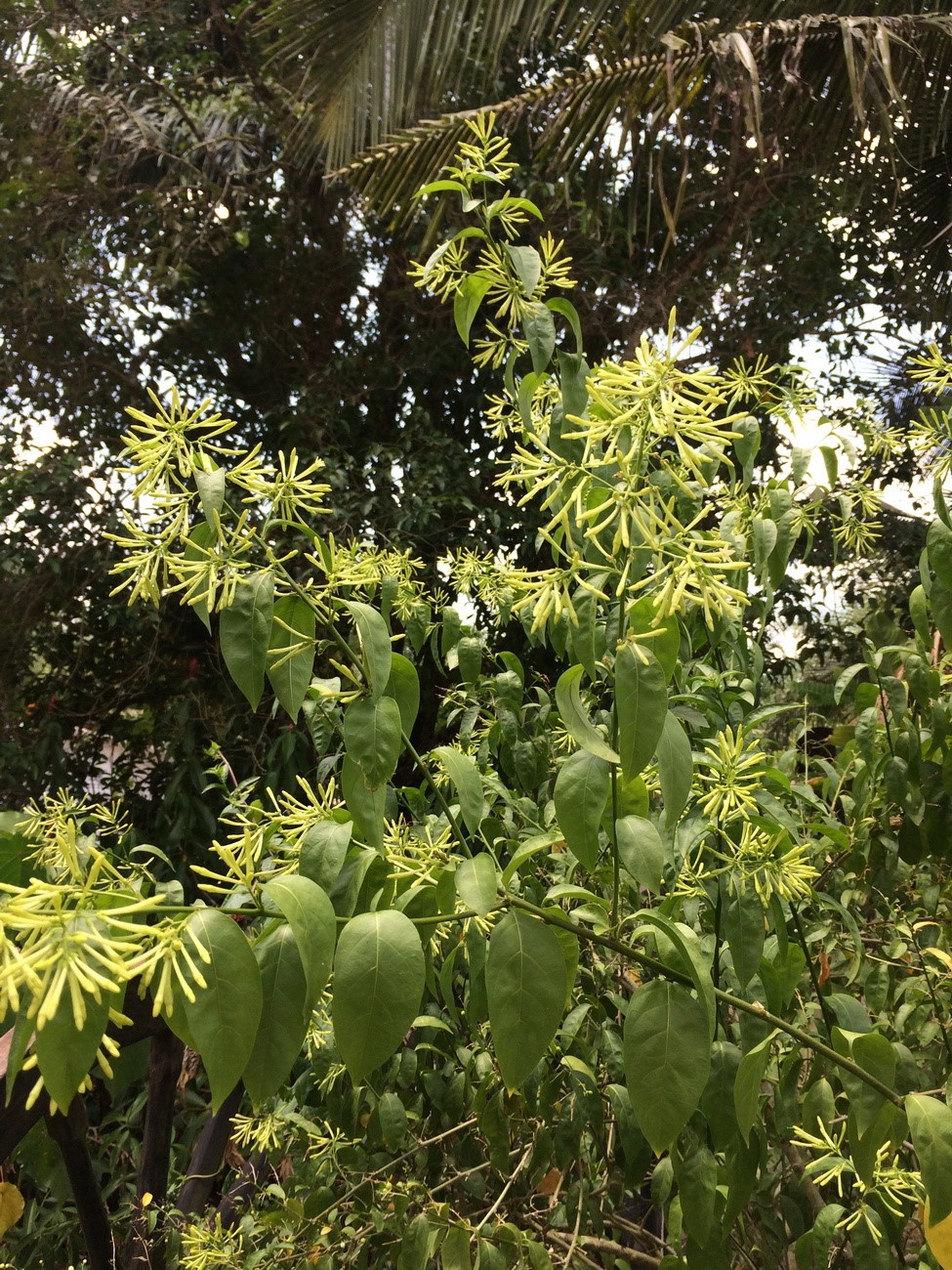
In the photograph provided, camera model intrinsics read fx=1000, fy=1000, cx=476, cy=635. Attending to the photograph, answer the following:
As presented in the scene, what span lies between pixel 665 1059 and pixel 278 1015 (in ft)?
0.57

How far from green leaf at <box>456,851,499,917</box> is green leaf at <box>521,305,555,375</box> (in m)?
0.32

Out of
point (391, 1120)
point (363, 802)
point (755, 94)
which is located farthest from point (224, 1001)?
point (755, 94)

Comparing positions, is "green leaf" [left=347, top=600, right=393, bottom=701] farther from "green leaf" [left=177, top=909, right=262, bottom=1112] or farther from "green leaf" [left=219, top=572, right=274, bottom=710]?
"green leaf" [left=177, top=909, right=262, bottom=1112]

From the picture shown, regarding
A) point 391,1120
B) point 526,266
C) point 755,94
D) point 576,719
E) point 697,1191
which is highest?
point 755,94

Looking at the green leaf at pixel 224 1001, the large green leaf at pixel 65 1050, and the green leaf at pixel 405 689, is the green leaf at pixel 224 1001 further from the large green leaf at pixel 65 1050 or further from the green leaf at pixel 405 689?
the green leaf at pixel 405 689

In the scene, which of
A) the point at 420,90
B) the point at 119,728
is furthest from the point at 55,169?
the point at 119,728

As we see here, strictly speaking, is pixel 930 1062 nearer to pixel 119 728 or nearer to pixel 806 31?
pixel 806 31

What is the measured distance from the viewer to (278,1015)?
42 centimetres

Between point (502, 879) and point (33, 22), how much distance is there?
3557mm

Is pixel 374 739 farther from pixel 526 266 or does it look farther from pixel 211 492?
pixel 526 266

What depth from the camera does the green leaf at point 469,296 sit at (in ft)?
2.12

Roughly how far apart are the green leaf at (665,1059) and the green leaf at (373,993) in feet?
0.35

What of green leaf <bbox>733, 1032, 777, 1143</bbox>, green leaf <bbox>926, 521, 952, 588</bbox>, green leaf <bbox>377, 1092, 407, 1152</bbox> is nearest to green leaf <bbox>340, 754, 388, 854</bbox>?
green leaf <bbox>733, 1032, 777, 1143</bbox>

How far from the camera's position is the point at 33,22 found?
3.09m
